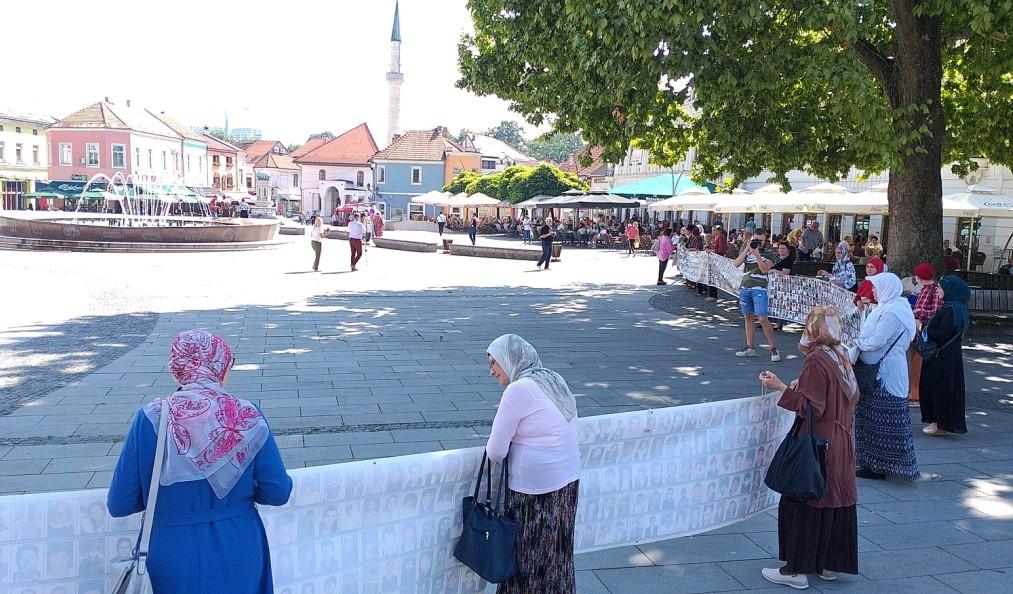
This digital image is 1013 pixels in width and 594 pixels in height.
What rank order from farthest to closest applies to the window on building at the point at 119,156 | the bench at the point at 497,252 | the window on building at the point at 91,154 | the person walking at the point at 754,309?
1. the window on building at the point at 119,156
2. the window on building at the point at 91,154
3. the bench at the point at 497,252
4. the person walking at the point at 754,309

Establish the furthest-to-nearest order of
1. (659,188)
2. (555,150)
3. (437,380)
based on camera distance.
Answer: (555,150)
(659,188)
(437,380)

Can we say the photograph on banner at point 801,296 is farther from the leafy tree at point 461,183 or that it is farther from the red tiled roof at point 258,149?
the red tiled roof at point 258,149

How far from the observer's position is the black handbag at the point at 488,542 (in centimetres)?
365

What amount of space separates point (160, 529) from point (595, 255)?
32413mm

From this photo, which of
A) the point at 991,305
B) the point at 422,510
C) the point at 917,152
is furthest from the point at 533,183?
the point at 422,510

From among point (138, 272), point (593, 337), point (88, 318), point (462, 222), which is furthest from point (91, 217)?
point (593, 337)

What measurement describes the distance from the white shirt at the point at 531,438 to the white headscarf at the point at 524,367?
36 millimetres

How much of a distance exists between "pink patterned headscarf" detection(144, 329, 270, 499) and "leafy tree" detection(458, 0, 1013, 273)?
850 cm

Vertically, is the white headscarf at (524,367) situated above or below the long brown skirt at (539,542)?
above

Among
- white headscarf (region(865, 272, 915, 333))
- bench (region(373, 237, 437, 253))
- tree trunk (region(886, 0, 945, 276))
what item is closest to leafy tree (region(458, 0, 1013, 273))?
tree trunk (region(886, 0, 945, 276))

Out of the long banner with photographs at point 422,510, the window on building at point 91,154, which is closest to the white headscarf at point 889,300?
the long banner with photographs at point 422,510

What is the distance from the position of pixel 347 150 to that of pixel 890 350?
88340mm

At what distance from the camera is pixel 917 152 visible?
1259 centimetres

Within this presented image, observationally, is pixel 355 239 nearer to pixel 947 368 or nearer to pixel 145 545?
pixel 947 368
